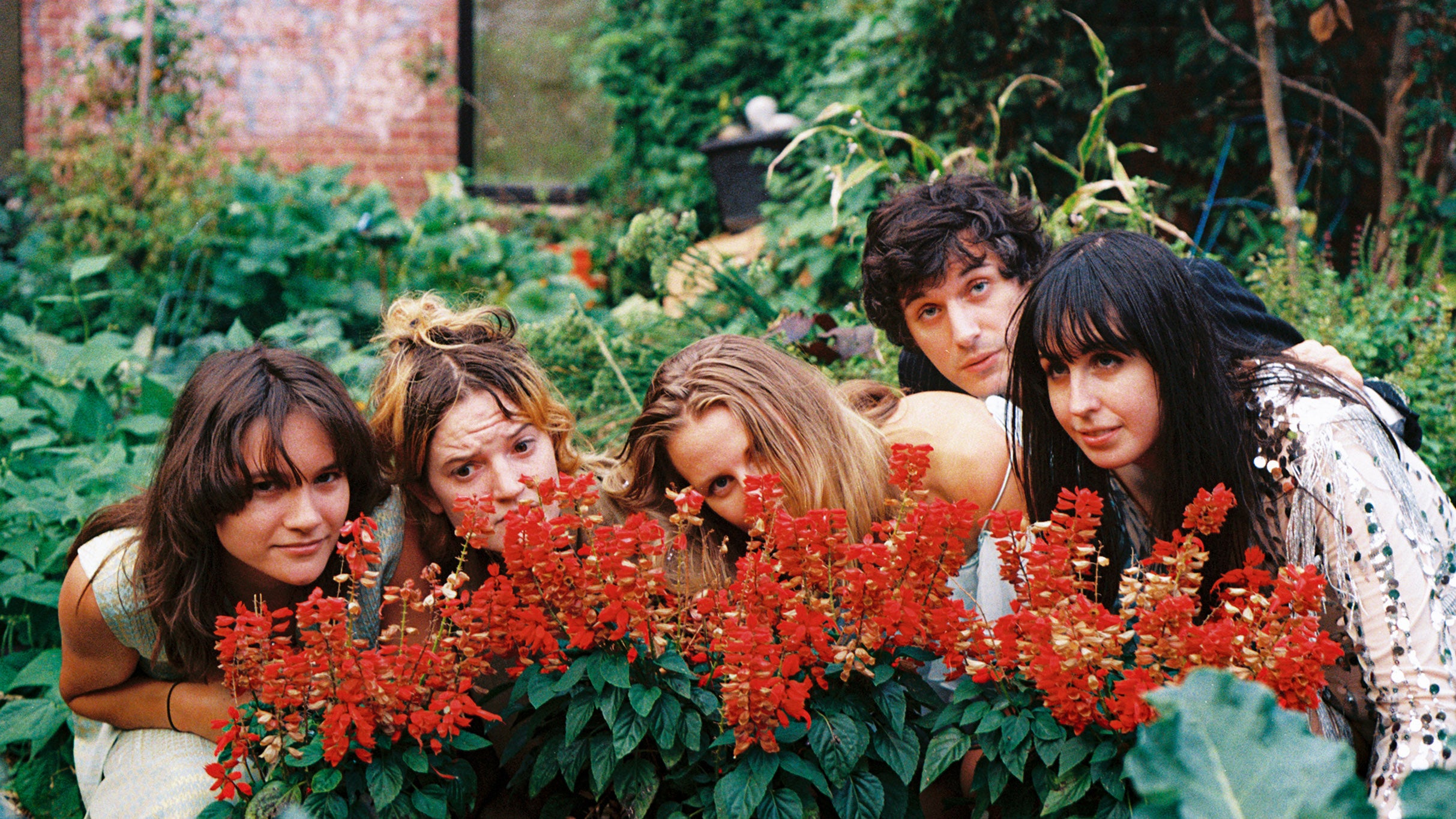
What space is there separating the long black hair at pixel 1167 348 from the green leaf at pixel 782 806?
0.81 m

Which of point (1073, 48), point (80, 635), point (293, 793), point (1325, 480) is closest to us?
point (293, 793)

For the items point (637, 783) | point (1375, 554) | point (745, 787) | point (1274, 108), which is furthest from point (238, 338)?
point (1274, 108)

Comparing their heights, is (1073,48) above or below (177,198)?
above

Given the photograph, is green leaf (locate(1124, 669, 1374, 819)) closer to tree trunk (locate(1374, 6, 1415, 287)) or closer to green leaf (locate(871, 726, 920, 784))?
green leaf (locate(871, 726, 920, 784))

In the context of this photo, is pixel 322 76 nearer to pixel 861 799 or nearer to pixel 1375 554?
pixel 861 799

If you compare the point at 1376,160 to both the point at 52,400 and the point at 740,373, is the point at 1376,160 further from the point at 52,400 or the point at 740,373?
the point at 52,400

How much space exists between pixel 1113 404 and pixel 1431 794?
106 cm

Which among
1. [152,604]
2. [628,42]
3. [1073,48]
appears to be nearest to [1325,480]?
[152,604]

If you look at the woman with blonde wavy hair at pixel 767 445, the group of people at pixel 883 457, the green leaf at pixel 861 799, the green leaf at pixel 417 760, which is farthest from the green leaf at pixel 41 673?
the green leaf at pixel 861 799

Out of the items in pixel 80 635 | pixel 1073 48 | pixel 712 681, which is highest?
pixel 1073 48

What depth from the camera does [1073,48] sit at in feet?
14.3

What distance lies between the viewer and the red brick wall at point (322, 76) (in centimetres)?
625

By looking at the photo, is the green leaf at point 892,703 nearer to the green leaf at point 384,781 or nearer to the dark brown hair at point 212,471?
the green leaf at point 384,781

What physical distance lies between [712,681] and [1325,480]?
99 centimetres
